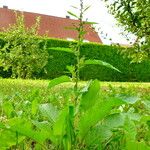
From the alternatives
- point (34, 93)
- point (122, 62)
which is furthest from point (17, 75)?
point (34, 93)

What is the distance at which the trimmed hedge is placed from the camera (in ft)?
96.6

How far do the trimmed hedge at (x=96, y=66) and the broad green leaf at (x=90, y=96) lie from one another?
998 inches

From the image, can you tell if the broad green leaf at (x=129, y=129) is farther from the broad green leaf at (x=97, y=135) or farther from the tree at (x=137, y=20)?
the tree at (x=137, y=20)

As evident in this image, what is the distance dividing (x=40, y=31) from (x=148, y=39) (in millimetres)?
34929

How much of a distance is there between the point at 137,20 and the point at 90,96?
10.7m

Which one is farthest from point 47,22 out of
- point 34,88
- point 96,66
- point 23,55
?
point 34,88

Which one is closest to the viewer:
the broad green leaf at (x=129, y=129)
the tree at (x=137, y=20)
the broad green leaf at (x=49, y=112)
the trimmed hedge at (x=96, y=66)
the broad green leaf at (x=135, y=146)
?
the broad green leaf at (x=135, y=146)

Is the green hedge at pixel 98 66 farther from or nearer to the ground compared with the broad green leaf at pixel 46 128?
nearer to the ground

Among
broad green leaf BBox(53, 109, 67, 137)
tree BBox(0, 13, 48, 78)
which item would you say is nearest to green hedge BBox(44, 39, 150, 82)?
tree BBox(0, 13, 48, 78)

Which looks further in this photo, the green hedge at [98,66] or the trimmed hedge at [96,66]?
the green hedge at [98,66]

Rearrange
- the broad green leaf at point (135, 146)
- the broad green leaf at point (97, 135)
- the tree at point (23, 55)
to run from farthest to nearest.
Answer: the tree at point (23, 55)
the broad green leaf at point (97, 135)
the broad green leaf at point (135, 146)

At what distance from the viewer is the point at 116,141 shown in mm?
2131

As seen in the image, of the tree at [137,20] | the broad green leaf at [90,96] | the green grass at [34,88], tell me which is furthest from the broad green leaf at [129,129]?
the tree at [137,20]

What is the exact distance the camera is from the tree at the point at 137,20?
12.1m
